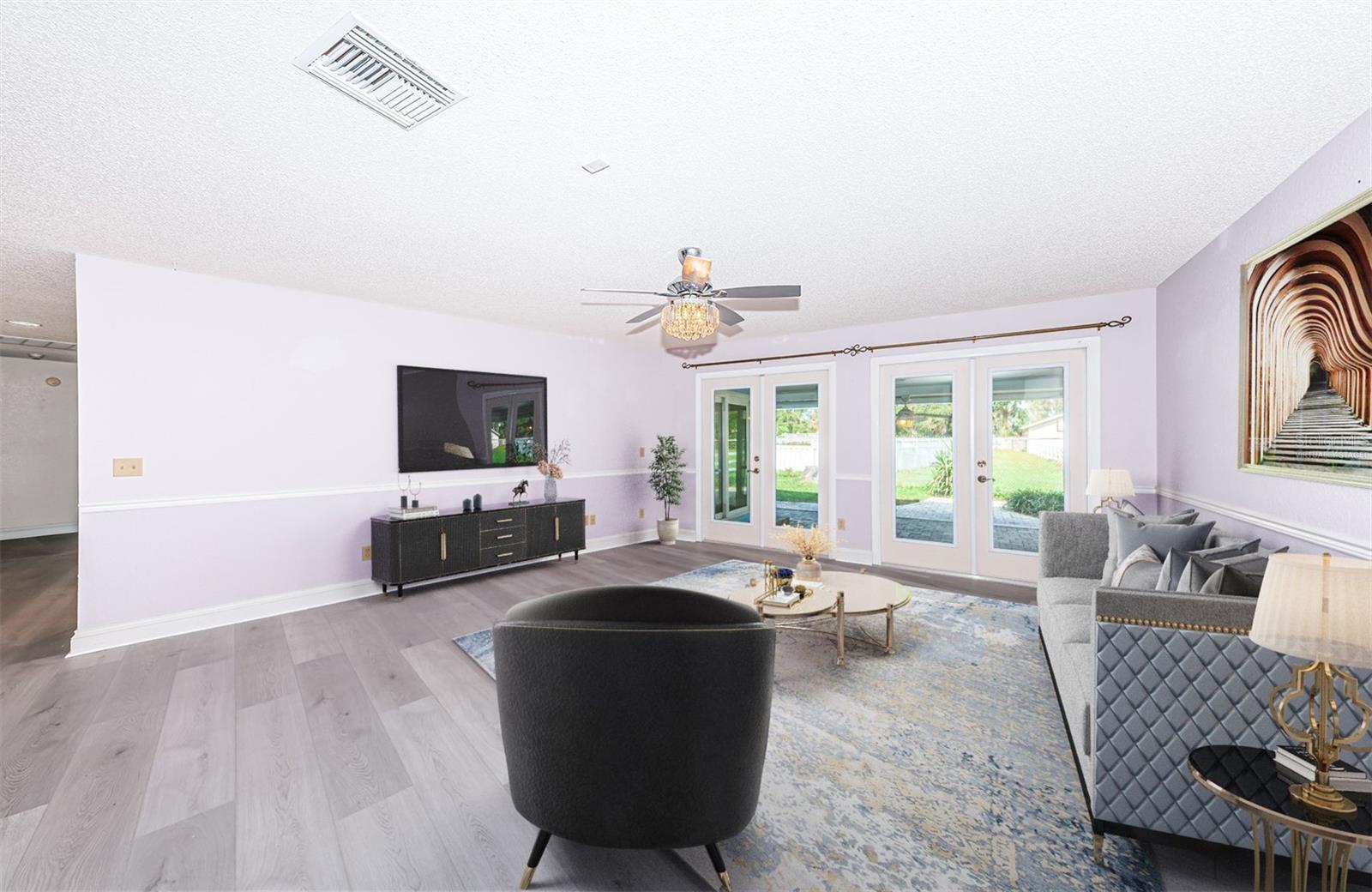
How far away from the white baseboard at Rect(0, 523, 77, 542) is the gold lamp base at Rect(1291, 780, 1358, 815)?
11781 mm

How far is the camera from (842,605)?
324 cm

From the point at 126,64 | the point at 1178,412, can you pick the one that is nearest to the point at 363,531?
the point at 126,64

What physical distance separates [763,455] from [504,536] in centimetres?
315

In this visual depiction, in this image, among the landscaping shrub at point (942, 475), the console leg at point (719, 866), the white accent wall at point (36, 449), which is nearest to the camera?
the console leg at point (719, 866)

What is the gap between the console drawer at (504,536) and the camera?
16.9 feet

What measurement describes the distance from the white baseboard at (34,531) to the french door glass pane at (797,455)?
9.81 meters

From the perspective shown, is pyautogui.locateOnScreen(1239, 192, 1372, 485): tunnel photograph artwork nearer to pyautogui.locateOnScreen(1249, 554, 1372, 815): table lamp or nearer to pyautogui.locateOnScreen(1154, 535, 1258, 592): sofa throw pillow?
pyautogui.locateOnScreen(1154, 535, 1258, 592): sofa throw pillow

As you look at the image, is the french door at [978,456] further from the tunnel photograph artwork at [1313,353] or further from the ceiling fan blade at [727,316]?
the ceiling fan blade at [727,316]

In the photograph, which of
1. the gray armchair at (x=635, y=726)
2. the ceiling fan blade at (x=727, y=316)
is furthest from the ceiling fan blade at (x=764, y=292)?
the gray armchair at (x=635, y=726)

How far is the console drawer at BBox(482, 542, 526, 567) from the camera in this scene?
513 centimetres

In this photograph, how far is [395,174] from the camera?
2.48 meters

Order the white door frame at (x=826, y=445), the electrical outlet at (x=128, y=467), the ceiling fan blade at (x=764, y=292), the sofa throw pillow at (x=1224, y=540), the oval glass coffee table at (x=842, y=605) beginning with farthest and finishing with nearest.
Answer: the white door frame at (x=826, y=445) → the electrical outlet at (x=128, y=467) → the oval glass coffee table at (x=842, y=605) → the ceiling fan blade at (x=764, y=292) → the sofa throw pillow at (x=1224, y=540)

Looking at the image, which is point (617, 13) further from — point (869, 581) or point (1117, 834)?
point (869, 581)

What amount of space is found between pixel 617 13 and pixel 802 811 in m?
2.67
